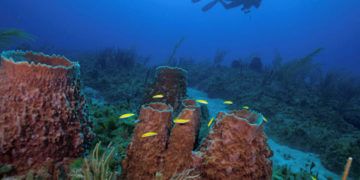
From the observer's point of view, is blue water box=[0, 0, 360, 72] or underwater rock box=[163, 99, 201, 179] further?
blue water box=[0, 0, 360, 72]

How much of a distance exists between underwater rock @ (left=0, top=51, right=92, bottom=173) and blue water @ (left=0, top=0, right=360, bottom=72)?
57330 millimetres

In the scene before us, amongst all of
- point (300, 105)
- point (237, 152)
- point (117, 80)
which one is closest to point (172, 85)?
point (237, 152)

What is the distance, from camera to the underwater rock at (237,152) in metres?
2.80

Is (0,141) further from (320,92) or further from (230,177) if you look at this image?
(320,92)

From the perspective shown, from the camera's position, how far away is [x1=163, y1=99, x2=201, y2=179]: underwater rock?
300 cm

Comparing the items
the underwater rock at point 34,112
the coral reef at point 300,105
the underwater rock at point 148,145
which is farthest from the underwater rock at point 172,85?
the coral reef at point 300,105

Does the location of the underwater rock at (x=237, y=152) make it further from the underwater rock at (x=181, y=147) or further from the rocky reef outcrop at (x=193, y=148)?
the underwater rock at (x=181, y=147)

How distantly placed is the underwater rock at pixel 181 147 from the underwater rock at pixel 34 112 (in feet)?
4.47

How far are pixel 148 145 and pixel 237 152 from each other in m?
1.15

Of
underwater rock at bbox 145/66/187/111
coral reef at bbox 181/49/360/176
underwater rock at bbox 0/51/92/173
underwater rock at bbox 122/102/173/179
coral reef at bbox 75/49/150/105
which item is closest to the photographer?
underwater rock at bbox 0/51/92/173

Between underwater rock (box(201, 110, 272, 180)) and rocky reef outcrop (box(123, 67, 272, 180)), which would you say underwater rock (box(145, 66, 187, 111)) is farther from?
underwater rock (box(201, 110, 272, 180))

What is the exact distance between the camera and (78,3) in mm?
107812

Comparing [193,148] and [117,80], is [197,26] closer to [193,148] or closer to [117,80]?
[117,80]

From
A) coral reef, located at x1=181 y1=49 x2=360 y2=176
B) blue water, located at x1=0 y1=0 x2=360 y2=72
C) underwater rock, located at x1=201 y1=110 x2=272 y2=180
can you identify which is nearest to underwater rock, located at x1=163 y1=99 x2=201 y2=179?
underwater rock, located at x1=201 y1=110 x2=272 y2=180
